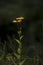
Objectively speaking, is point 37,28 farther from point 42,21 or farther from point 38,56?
point 38,56

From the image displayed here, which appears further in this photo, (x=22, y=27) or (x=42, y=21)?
(x=22, y=27)

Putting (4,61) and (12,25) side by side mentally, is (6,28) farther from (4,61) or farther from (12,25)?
(4,61)

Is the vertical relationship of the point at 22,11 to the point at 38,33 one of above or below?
above

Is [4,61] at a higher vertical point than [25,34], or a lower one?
lower

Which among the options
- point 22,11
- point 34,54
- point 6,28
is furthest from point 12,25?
point 34,54

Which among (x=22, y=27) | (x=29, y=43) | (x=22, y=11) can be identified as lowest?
(x=29, y=43)

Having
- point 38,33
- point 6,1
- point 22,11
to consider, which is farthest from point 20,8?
point 38,33
